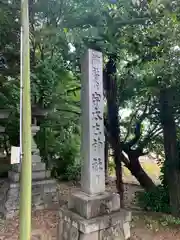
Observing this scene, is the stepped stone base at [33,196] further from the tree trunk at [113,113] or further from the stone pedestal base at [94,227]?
the stone pedestal base at [94,227]

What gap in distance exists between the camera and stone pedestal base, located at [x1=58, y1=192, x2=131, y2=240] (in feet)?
11.4

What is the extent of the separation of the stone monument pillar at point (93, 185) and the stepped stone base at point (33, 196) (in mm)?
2057

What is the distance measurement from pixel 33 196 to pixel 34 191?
12 centimetres

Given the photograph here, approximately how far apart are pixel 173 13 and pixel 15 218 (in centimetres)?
513

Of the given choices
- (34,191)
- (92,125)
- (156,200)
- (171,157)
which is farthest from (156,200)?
(92,125)

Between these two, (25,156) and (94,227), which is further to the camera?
(94,227)

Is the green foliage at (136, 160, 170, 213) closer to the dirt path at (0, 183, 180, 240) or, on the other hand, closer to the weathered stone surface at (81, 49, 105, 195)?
the dirt path at (0, 183, 180, 240)

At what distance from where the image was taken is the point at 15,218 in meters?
5.30

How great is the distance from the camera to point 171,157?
5383 mm

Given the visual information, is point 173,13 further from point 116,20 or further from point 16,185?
point 16,185

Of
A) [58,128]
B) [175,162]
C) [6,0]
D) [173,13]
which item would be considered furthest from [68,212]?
[58,128]

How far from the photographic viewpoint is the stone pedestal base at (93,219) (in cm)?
348

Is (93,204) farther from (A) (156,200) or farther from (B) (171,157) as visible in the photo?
(A) (156,200)

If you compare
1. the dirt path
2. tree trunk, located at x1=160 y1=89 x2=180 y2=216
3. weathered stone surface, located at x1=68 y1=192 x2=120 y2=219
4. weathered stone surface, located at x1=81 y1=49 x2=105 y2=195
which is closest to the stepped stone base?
the dirt path
